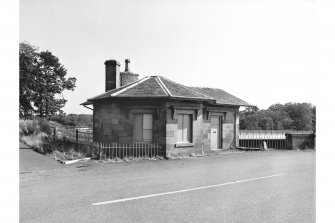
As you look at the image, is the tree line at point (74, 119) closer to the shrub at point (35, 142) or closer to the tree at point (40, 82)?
the tree at point (40, 82)

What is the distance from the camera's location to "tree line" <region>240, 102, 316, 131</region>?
7644 centimetres

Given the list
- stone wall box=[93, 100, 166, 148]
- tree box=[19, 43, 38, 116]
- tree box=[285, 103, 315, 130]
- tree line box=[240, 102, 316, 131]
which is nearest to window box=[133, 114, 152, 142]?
stone wall box=[93, 100, 166, 148]

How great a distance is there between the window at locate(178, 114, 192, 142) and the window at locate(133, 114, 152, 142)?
1.74 metres

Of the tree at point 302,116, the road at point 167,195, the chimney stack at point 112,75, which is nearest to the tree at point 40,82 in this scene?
the chimney stack at point 112,75

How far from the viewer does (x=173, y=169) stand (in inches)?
436

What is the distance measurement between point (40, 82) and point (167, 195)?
3540 centimetres

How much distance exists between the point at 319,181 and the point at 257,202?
8.77 feet

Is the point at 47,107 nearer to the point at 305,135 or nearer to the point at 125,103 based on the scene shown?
the point at 125,103

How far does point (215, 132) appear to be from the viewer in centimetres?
1956

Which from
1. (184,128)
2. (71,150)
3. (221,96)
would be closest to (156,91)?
(184,128)

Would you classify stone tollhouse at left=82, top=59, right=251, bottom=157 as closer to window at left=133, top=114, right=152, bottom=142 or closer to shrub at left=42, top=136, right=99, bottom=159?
window at left=133, top=114, right=152, bottom=142

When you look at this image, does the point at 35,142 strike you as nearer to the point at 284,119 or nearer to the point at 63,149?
the point at 63,149

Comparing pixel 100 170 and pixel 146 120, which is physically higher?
pixel 146 120
